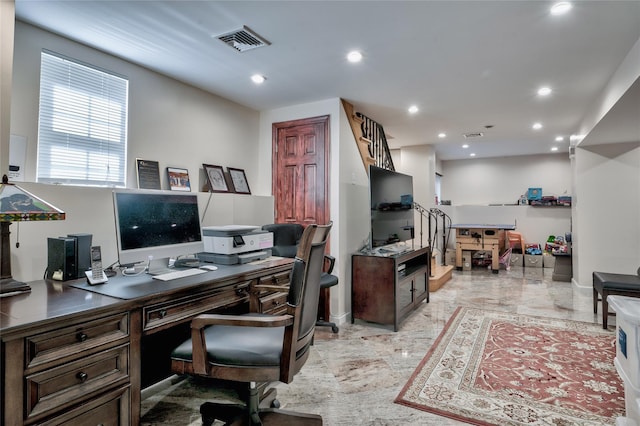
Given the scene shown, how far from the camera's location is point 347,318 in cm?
372

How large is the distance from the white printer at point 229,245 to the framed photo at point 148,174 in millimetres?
810

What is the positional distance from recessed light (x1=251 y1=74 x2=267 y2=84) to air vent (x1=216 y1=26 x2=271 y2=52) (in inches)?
20.8

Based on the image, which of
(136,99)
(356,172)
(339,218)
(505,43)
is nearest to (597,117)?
(505,43)

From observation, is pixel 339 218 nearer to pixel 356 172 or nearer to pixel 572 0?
pixel 356 172

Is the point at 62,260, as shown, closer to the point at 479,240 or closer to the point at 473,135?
the point at 473,135

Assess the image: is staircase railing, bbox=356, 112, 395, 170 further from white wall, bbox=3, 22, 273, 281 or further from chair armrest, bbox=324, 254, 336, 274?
chair armrest, bbox=324, 254, 336, 274

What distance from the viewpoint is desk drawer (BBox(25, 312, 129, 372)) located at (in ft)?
3.90

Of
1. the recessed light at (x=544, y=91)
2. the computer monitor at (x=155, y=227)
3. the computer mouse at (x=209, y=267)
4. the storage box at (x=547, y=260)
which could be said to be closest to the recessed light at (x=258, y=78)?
the computer monitor at (x=155, y=227)

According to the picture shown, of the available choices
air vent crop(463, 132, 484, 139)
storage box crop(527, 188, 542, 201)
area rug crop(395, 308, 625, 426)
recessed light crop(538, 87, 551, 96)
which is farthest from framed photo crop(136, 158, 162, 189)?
storage box crop(527, 188, 542, 201)

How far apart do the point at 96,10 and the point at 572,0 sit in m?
2.89

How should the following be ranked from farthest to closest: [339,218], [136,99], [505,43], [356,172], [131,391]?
[356,172]
[339,218]
[136,99]
[505,43]
[131,391]

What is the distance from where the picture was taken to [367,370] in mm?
2566

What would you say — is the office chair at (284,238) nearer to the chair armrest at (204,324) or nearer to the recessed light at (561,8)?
the chair armrest at (204,324)

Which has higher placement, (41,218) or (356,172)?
(356,172)
